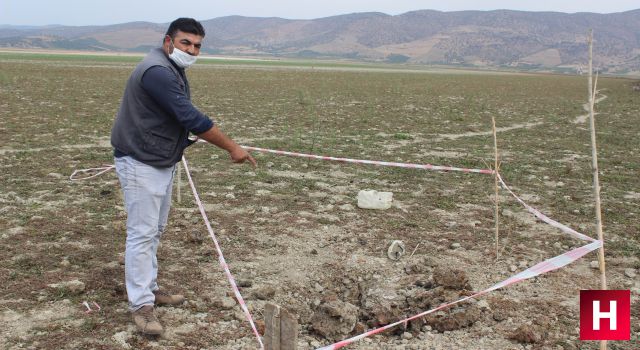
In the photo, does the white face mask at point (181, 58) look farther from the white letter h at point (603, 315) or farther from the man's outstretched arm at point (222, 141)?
the white letter h at point (603, 315)

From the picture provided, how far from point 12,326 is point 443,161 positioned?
8185 mm

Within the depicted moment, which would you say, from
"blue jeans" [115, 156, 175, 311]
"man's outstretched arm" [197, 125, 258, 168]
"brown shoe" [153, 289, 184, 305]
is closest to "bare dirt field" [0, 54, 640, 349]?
"brown shoe" [153, 289, 184, 305]

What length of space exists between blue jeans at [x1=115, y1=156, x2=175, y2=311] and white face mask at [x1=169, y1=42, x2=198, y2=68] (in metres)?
0.75

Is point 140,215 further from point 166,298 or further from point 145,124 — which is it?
point 166,298

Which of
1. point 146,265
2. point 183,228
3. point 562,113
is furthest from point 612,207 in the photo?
point 562,113

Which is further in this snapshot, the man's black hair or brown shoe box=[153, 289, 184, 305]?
brown shoe box=[153, 289, 184, 305]

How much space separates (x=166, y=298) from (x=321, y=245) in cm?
195

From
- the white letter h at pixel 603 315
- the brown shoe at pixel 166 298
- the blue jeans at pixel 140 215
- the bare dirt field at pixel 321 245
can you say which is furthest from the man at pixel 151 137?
the white letter h at pixel 603 315

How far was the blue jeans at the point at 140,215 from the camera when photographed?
12.3 ft

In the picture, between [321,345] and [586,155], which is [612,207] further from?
[321,345]

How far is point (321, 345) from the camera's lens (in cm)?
389

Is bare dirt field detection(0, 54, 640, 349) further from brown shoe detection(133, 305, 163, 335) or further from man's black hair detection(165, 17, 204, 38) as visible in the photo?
man's black hair detection(165, 17, 204, 38)

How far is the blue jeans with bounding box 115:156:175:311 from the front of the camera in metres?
3.74

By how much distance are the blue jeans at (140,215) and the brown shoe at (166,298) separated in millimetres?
337
